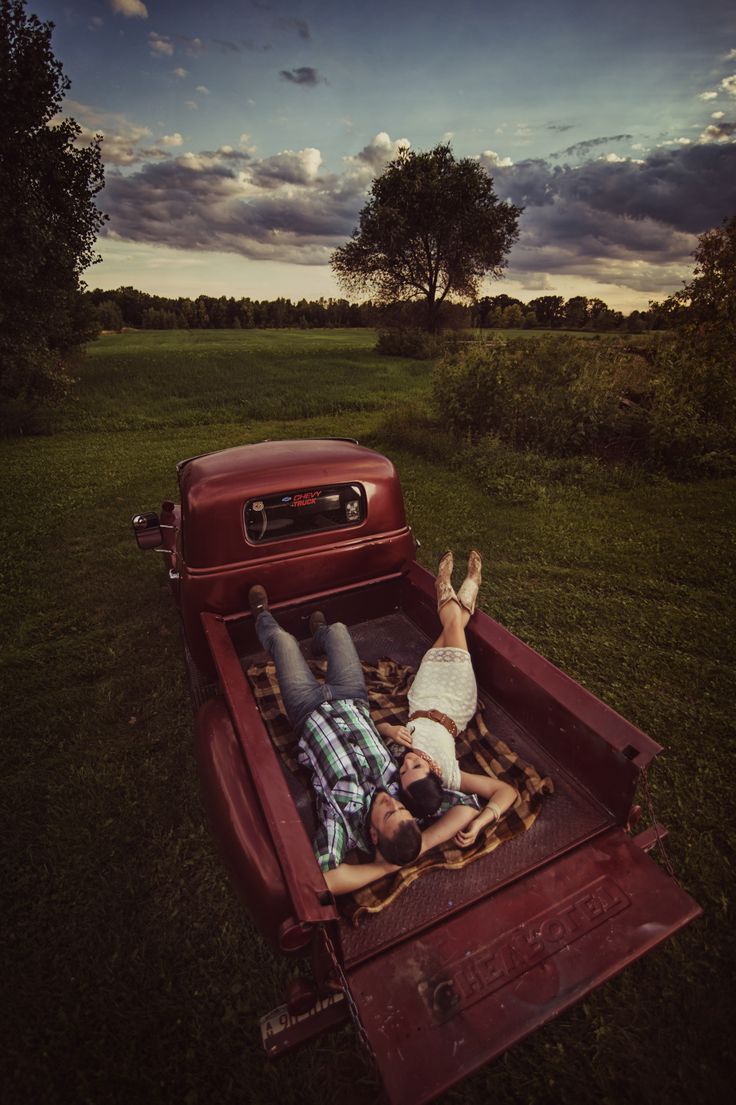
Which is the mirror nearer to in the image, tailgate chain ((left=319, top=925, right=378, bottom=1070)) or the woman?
the woman

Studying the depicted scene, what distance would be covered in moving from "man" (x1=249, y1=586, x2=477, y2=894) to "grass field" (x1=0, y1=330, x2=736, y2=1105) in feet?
2.54

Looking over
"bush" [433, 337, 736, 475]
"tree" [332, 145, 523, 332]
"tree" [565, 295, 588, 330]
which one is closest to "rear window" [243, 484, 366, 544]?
"bush" [433, 337, 736, 475]

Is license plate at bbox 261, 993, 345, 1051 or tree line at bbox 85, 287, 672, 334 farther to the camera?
tree line at bbox 85, 287, 672, 334

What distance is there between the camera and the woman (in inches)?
101

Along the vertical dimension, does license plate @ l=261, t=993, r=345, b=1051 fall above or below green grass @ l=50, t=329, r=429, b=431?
below

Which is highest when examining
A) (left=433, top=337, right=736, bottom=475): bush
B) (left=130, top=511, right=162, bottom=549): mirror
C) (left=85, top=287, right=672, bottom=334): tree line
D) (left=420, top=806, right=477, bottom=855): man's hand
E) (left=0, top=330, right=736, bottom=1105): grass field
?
(left=85, top=287, right=672, bottom=334): tree line

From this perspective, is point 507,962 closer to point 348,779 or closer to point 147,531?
point 348,779

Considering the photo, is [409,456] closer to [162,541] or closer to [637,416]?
[637,416]

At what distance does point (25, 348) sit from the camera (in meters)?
11.5

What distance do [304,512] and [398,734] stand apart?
1.81 metres

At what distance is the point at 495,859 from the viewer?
258 centimetres

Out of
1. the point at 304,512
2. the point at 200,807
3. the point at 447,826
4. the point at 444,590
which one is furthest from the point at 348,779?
the point at 304,512

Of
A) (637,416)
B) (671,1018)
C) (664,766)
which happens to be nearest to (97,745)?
(671,1018)

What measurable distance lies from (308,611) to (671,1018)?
306cm
